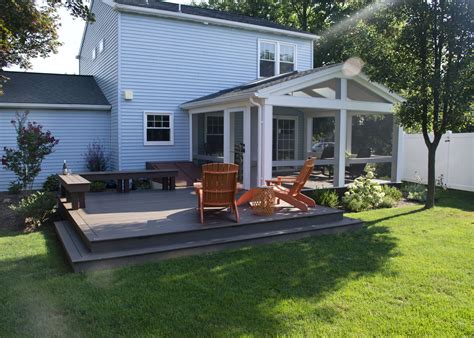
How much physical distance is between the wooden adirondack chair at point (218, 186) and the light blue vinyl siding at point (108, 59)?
7.32 metres

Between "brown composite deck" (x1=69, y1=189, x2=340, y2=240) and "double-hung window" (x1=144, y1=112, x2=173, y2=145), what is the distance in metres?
4.32

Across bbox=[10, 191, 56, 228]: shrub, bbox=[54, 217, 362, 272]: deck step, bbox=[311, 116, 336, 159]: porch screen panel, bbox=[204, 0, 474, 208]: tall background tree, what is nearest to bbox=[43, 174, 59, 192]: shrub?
bbox=[10, 191, 56, 228]: shrub

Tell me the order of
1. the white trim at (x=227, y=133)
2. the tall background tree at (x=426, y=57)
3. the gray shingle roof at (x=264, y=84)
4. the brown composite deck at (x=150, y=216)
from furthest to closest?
1. the white trim at (x=227, y=133)
2. the gray shingle roof at (x=264, y=84)
3. the tall background tree at (x=426, y=57)
4. the brown composite deck at (x=150, y=216)

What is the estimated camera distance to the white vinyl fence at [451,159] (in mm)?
12219

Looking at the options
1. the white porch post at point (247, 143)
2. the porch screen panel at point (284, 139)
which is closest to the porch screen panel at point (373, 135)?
the porch screen panel at point (284, 139)

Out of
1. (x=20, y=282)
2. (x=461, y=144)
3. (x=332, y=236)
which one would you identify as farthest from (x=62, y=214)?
(x=461, y=144)

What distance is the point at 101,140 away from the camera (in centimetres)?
1339

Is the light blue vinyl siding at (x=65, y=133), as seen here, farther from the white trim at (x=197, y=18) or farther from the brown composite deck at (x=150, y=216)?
the brown composite deck at (x=150, y=216)

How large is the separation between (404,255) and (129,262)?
3.91m

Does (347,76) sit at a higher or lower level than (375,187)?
higher

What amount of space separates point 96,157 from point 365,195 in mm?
8773

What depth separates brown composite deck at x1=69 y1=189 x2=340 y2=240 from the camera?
564cm

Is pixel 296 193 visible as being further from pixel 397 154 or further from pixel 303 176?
pixel 397 154

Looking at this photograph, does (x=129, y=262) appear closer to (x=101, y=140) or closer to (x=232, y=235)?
(x=232, y=235)
